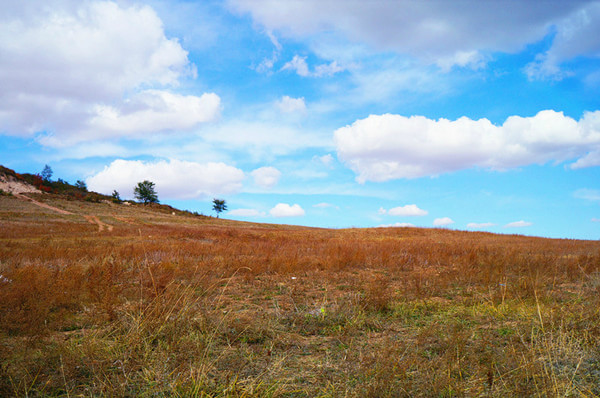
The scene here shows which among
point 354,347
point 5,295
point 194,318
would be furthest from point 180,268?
point 354,347

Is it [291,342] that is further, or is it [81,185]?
[81,185]

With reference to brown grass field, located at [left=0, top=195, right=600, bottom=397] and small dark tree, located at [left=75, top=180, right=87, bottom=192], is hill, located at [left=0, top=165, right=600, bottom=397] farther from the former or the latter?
small dark tree, located at [left=75, top=180, right=87, bottom=192]

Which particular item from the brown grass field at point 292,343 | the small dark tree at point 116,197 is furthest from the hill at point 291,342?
the small dark tree at point 116,197

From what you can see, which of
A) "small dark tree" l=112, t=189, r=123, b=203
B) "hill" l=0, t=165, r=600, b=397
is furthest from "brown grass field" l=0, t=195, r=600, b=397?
"small dark tree" l=112, t=189, r=123, b=203

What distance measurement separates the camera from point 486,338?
4.31 metres

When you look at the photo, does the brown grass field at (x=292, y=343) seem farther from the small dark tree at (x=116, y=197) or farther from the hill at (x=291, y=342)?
the small dark tree at (x=116, y=197)

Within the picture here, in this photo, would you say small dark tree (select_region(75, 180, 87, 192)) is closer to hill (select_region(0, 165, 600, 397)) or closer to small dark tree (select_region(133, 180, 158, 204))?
small dark tree (select_region(133, 180, 158, 204))

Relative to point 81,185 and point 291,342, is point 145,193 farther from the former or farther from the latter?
point 291,342

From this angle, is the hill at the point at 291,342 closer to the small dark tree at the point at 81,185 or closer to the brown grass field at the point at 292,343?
the brown grass field at the point at 292,343

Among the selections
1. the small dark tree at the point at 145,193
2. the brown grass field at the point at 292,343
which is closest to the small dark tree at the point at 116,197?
the small dark tree at the point at 145,193

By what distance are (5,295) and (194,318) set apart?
340 cm

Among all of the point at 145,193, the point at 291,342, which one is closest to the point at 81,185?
the point at 145,193

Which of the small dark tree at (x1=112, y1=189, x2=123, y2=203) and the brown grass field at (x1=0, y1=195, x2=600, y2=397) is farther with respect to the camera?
the small dark tree at (x1=112, y1=189, x2=123, y2=203)

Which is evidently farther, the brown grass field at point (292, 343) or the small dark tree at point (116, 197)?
the small dark tree at point (116, 197)
